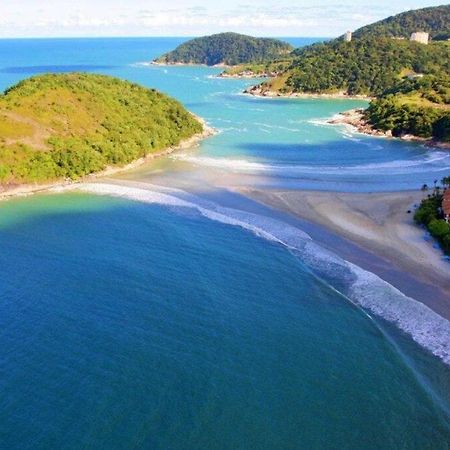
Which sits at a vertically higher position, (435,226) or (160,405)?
(435,226)

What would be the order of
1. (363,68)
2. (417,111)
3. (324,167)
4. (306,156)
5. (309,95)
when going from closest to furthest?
(324,167), (306,156), (417,111), (309,95), (363,68)

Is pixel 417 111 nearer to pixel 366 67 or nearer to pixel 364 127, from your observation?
pixel 364 127

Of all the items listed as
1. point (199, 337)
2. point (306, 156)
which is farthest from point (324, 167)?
point (199, 337)

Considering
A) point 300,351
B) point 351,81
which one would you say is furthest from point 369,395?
point 351,81

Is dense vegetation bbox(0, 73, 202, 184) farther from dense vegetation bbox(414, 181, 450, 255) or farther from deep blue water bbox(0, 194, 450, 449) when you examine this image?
dense vegetation bbox(414, 181, 450, 255)

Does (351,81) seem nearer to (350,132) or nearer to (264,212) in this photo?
(350,132)
